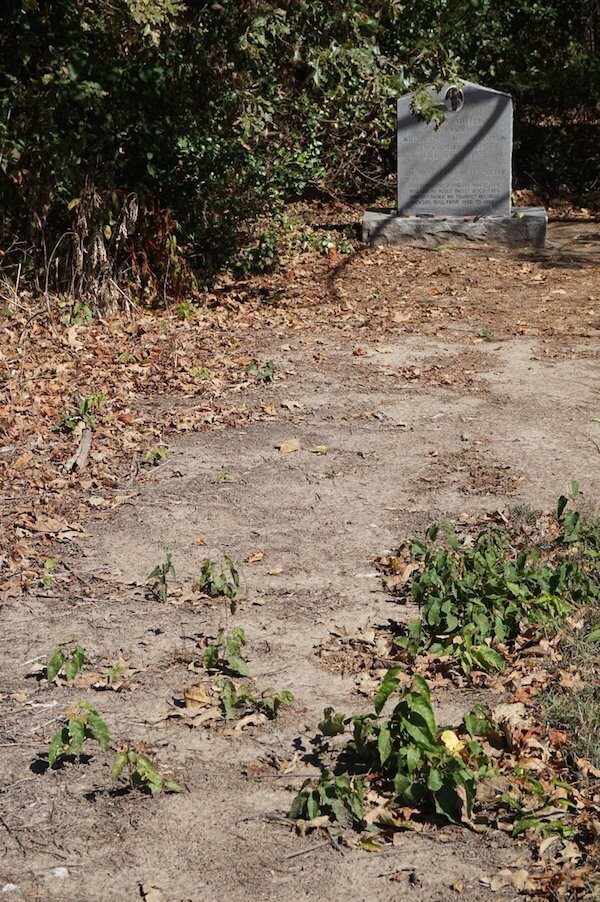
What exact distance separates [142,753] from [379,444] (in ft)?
11.2

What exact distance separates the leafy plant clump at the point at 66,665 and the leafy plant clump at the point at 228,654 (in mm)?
466

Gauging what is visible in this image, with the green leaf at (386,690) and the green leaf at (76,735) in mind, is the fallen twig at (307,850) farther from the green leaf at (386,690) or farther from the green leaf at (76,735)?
the green leaf at (76,735)

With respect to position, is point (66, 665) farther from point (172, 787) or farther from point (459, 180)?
point (459, 180)

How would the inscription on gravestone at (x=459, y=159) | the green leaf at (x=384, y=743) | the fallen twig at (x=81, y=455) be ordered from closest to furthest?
the green leaf at (x=384, y=743) → the fallen twig at (x=81, y=455) → the inscription on gravestone at (x=459, y=159)

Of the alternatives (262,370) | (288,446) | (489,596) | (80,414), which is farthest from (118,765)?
(262,370)

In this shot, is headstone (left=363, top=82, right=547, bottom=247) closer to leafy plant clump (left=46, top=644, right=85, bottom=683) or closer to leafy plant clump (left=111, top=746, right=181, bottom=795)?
leafy plant clump (left=46, top=644, right=85, bottom=683)

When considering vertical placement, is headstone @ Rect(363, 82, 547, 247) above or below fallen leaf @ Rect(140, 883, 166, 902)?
above

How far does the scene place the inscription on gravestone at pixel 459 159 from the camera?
12312 mm

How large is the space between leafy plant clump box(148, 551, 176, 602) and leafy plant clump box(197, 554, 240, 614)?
0.14 m

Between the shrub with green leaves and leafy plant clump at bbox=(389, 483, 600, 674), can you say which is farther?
leafy plant clump at bbox=(389, 483, 600, 674)

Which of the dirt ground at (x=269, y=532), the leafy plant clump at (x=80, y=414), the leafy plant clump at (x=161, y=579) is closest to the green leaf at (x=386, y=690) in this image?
the dirt ground at (x=269, y=532)

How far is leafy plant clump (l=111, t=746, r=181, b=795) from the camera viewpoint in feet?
10.9

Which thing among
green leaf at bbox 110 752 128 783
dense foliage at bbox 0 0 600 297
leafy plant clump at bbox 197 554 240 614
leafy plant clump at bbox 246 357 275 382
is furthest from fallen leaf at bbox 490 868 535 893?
dense foliage at bbox 0 0 600 297

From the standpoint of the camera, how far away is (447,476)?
611 cm
